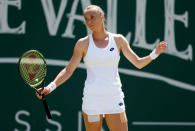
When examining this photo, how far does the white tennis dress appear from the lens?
353 centimetres

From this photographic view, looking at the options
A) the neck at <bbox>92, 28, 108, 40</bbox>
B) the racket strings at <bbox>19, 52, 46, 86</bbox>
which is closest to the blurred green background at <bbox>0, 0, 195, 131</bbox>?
the racket strings at <bbox>19, 52, 46, 86</bbox>

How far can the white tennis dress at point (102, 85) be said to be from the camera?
3.53m

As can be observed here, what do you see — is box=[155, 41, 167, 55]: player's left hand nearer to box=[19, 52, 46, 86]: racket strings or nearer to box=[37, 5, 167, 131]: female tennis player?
box=[37, 5, 167, 131]: female tennis player

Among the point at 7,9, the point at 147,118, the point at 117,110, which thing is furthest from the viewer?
the point at 147,118

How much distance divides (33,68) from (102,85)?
634 mm

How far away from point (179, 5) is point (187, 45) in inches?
22.5

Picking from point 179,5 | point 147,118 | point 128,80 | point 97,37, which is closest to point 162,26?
point 179,5

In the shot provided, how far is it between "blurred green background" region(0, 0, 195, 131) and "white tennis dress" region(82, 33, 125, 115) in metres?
1.98

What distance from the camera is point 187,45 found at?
593cm

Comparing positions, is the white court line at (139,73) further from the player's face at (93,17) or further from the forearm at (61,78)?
the player's face at (93,17)

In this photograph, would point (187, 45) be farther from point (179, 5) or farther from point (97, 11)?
point (97, 11)

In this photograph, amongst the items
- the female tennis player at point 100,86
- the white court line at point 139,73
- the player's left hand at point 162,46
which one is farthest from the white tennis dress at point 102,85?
the white court line at point 139,73

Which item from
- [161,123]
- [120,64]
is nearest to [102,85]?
[120,64]

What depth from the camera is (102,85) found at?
11.6 ft
